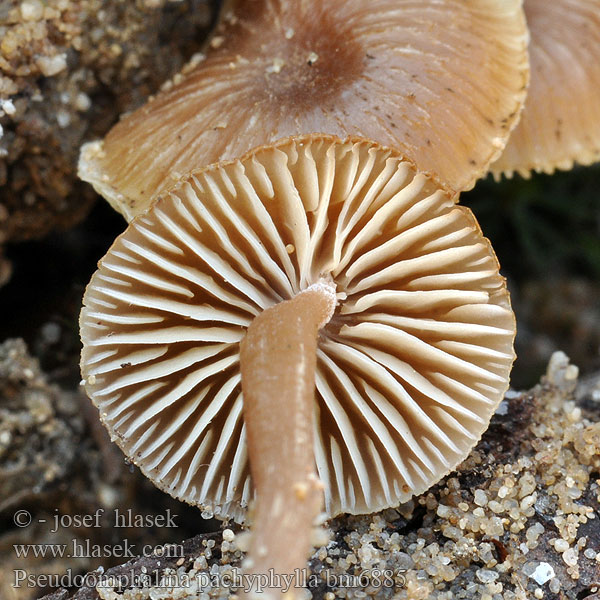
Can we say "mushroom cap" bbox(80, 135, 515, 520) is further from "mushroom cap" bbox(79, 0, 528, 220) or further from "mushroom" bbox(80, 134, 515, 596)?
"mushroom cap" bbox(79, 0, 528, 220)

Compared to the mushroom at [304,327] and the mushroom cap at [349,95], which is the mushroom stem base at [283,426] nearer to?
the mushroom at [304,327]

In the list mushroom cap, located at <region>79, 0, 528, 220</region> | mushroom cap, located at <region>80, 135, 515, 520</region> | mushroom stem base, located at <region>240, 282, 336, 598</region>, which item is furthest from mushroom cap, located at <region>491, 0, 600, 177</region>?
mushroom stem base, located at <region>240, 282, 336, 598</region>

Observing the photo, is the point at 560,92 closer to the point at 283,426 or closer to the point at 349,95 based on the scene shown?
the point at 349,95

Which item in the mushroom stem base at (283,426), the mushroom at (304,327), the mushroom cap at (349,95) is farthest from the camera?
the mushroom cap at (349,95)

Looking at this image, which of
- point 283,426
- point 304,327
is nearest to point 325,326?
point 304,327

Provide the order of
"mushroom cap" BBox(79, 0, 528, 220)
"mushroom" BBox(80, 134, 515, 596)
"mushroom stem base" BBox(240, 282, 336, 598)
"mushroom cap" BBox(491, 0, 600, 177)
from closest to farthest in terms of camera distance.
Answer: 1. "mushroom stem base" BBox(240, 282, 336, 598)
2. "mushroom" BBox(80, 134, 515, 596)
3. "mushroom cap" BBox(79, 0, 528, 220)
4. "mushroom cap" BBox(491, 0, 600, 177)

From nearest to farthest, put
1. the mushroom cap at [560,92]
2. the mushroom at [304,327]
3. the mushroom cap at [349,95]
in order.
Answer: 1. the mushroom at [304,327]
2. the mushroom cap at [349,95]
3. the mushroom cap at [560,92]

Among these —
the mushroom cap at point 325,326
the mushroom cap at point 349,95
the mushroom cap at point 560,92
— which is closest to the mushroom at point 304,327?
the mushroom cap at point 325,326
